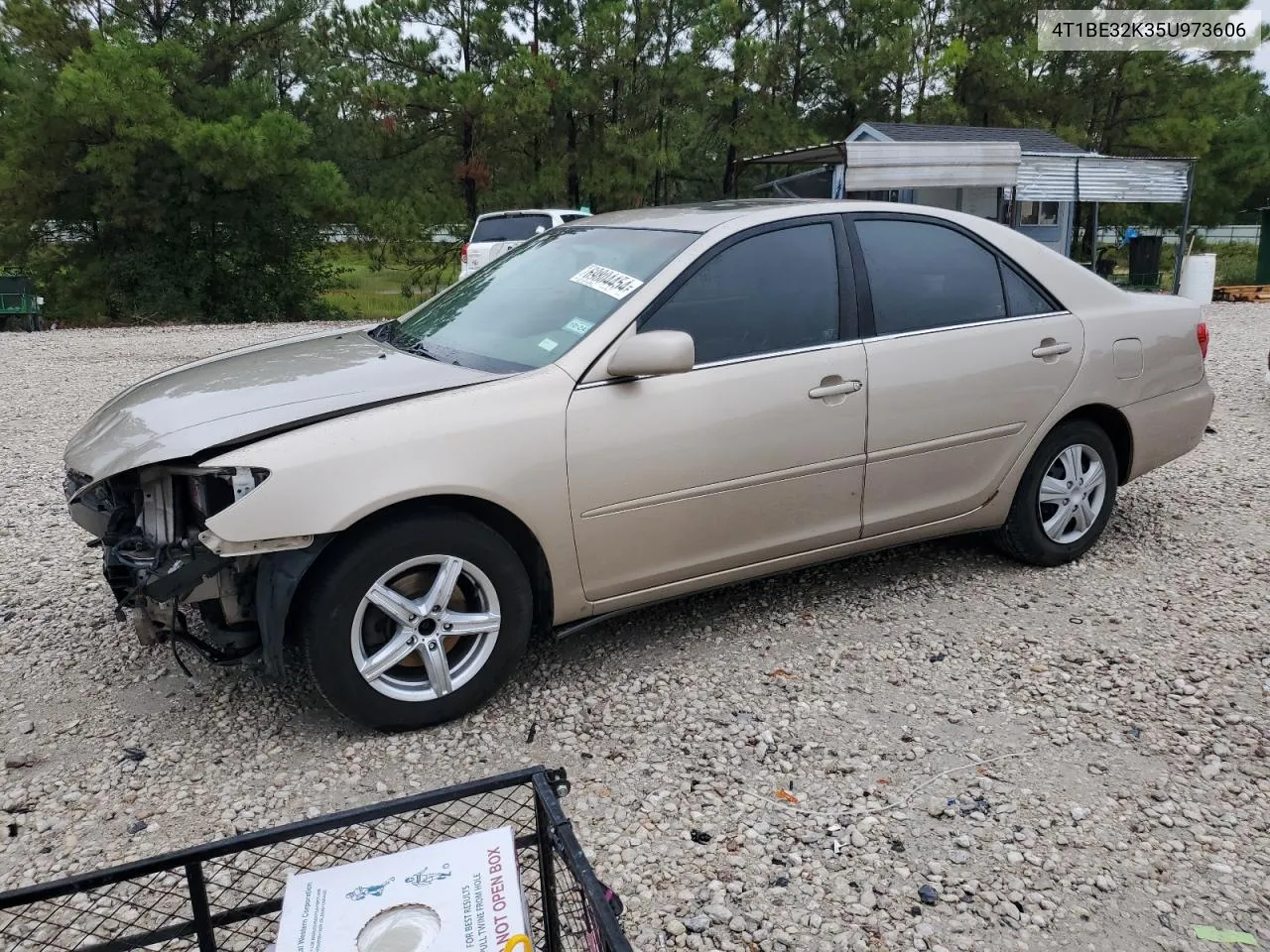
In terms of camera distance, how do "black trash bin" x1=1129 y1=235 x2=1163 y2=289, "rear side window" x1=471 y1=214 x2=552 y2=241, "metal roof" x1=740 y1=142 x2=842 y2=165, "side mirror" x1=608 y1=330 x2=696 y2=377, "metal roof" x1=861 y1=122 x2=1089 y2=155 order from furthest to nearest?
"black trash bin" x1=1129 y1=235 x2=1163 y2=289, "metal roof" x1=861 y1=122 x2=1089 y2=155, "rear side window" x1=471 y1=214 x2=552 y2=241, "metal roof" x1=740 y1=142 x2=842 y2=165, "side mirror" x1=608 y1=330 x2=696 y2=377

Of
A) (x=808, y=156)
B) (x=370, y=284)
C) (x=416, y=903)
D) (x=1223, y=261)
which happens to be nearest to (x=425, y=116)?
(x=370, y=284)

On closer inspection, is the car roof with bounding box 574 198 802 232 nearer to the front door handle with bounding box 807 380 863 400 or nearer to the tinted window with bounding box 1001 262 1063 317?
the front door handle with bounding box 807 380 863 400

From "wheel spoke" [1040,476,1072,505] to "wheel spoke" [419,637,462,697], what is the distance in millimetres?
2695

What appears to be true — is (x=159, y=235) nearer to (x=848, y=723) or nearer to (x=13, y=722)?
(x=13, y=722)

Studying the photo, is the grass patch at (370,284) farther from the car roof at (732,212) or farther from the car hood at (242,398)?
the car hood at (242,398)

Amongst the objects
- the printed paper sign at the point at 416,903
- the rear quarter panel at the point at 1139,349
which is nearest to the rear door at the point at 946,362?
the rear quarter panel at the point at 1139,349

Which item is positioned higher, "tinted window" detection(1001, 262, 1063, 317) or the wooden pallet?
"tinted window" detection(1001, 262, 1063, 317)

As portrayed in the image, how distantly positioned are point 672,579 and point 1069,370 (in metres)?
2.04

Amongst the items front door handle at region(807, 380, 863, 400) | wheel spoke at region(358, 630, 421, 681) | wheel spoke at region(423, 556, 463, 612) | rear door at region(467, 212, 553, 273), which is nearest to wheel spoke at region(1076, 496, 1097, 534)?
front door handle at region(807, 380, 863, 400)

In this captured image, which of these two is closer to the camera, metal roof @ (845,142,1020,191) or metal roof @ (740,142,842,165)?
metal roof @ (845,142,1020,191)

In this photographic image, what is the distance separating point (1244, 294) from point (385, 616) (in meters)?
21.2

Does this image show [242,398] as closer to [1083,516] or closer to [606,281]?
[606,281]

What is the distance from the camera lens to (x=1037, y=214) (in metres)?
20.1

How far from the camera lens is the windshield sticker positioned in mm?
3539
